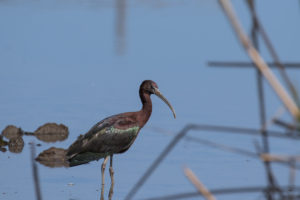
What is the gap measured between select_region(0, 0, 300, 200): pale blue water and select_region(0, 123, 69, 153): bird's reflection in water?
126mm

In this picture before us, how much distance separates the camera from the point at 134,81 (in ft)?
33.3

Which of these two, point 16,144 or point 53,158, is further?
point 16,144

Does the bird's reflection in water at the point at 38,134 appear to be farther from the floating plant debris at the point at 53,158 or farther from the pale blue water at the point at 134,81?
the floating plant debris at the point at 53,158

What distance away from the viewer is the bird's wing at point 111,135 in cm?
702

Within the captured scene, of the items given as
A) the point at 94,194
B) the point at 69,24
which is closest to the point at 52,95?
the point at 94,194

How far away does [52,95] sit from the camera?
9.61 m

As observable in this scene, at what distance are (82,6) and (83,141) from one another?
8.84 m

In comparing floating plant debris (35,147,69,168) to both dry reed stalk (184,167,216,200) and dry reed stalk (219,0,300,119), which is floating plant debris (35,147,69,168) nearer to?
dry reed stalk (184,167,216,200)

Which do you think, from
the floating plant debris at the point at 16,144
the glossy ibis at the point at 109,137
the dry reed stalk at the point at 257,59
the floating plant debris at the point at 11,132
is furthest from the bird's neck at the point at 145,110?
the dry reed stalk at the point at 257,59

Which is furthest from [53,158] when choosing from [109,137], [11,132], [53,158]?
[11,132]

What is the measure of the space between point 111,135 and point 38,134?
1.14 metres

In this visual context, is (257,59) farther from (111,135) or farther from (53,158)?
(53,158)

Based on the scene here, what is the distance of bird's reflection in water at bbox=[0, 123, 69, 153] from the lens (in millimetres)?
7602

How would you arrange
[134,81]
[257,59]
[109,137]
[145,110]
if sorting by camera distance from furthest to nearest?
1. [134,81]
2. [145,110]
3. [109,137]
4. [257,59]
